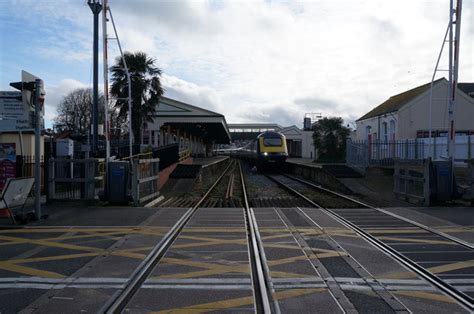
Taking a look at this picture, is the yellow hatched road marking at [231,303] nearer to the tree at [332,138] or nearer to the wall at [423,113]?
the wall at [423,113]

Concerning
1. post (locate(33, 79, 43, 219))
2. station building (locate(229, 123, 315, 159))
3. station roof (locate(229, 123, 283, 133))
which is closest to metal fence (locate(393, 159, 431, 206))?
post (locate(33, 79, 43, 219))

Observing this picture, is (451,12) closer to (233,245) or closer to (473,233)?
(473,233)

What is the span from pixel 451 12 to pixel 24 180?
43.7 ft

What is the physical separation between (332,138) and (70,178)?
136 feet

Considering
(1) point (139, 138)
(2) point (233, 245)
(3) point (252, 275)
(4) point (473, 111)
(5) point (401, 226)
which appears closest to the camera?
(3) point (252, 275)

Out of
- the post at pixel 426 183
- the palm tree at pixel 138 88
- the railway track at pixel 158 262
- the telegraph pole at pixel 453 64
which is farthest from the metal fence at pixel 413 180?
the palm tree at pixel 138 88

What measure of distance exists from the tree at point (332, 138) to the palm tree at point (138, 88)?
22.5 meters

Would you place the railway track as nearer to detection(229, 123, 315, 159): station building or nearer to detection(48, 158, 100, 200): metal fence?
detection(48, 158, 100, 200): metal fence

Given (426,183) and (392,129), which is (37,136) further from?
(392,129)

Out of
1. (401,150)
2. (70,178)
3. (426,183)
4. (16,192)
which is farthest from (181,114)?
(16,192)

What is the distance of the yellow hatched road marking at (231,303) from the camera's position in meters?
5.19

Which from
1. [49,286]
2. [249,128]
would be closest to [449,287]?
[49,286]

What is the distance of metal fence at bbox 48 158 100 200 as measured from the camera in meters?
13.9

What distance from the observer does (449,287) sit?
19.7 feet
